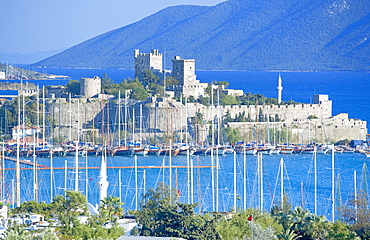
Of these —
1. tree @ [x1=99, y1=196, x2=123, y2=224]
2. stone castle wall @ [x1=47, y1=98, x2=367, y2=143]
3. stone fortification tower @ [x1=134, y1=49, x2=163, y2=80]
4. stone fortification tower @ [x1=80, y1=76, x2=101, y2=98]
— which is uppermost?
stone fortification tower @ [x1=134, y1=49, x2=163, y2=80]

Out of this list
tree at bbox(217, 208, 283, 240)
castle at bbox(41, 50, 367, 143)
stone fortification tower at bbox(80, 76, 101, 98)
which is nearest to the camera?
tree at bbox(217, 208, 283, 240)

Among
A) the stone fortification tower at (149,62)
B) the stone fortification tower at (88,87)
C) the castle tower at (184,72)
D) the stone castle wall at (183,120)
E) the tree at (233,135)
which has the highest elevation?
the stone fortification tower at (149,62)

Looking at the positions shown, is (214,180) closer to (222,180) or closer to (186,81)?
(222,180)

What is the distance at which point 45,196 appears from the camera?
31375 millimetres

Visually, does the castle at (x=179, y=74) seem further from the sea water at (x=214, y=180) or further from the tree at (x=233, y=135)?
the sea water at (x=214, y=180)

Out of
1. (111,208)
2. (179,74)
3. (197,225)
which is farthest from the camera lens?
(179,74)

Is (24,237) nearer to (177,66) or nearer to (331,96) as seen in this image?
(177,66)

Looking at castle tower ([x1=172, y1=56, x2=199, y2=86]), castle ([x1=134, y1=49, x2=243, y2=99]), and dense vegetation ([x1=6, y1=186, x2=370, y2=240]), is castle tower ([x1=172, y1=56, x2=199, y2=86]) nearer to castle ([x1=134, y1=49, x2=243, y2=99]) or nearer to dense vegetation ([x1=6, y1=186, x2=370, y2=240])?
castle ([x1=134, y1=49, x2=243, y2=99])

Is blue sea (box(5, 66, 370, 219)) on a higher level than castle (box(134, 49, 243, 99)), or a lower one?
lower

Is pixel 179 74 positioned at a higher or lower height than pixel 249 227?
higher

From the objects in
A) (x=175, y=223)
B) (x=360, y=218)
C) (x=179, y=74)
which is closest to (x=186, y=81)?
(x=179, y=74)

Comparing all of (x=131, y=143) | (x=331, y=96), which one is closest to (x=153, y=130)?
(x=131, y=143)

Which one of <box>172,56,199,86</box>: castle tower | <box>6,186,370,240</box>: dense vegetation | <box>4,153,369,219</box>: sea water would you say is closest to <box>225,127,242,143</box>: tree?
<box>4,153,369,219</box>: sea water

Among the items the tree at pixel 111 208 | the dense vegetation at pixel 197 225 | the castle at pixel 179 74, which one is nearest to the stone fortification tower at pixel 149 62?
the castle at pixel 179 74
